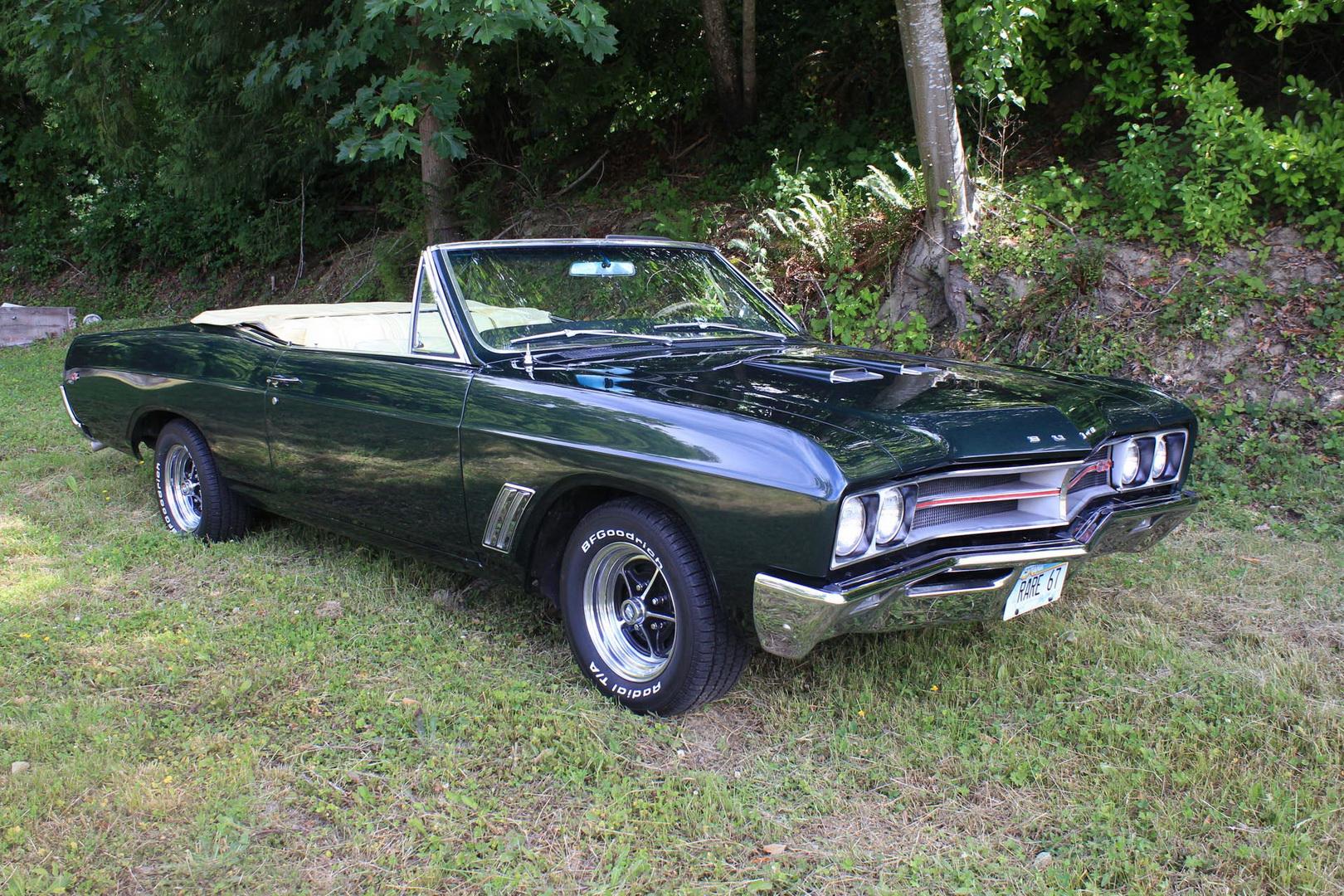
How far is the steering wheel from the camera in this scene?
13.9 ft

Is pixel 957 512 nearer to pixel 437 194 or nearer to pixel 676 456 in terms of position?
pixel 676 456

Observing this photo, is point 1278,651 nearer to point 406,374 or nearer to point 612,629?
point 612,629

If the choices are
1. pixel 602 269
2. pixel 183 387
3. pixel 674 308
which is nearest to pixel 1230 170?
pixel 674 308

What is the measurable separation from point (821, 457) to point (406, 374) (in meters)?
1.86

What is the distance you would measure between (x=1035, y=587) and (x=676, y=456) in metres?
1.18

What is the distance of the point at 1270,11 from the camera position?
21.8ft

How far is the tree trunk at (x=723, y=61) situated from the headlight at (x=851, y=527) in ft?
28.4

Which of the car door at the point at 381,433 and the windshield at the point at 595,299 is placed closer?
the car door at the point at 381,433

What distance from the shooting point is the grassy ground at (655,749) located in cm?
264

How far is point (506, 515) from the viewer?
360 cm

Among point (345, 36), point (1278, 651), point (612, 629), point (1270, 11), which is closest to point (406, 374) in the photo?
point (612, 629)

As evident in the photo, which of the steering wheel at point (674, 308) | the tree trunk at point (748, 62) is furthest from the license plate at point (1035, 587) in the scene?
the tree trunk at point (748, 62)

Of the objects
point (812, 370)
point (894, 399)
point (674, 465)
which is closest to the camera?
point (674, 465)

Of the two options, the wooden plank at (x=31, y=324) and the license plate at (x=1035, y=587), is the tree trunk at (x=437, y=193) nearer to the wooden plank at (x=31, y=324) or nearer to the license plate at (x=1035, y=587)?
the wooden plank at (x=31, y=324)
